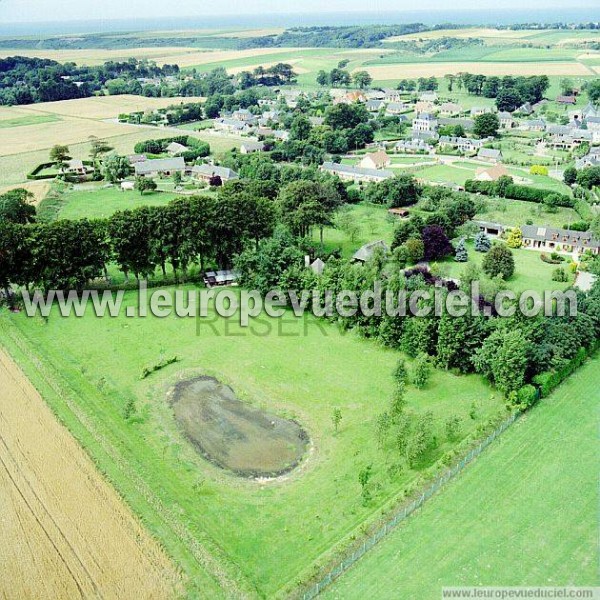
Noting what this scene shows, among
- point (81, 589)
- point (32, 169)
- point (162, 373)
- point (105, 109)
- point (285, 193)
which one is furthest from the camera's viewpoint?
point (105, 109)

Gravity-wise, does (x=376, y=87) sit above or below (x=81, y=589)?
above

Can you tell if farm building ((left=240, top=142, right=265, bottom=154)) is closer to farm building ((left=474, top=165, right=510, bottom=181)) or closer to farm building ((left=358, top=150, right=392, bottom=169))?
farm building ((left=358, top=150, right=392, bottom=169))

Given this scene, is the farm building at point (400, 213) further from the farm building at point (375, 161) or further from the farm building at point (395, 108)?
the farm building at point (395, 108)

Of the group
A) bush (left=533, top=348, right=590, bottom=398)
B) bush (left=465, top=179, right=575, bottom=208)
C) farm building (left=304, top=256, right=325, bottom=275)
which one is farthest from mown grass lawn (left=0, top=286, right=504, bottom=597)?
bush (left=465, top=179, right=575, bottom=208)

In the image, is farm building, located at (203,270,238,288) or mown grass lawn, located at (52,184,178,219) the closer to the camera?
farm building, located at (203,270,238,288)

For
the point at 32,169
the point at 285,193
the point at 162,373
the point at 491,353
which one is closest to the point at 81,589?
the point at 162,373

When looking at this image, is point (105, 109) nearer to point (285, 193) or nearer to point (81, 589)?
point (285, 193)

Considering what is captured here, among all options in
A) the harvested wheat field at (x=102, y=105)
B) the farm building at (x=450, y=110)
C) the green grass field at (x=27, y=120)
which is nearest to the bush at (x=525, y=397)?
the farm building at (x=450, y=110)
